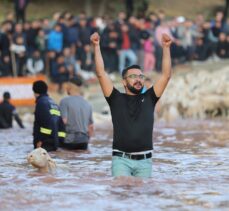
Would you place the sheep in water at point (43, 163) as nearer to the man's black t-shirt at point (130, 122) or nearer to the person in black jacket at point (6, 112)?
the man's black t-shirt at point (130, 122)

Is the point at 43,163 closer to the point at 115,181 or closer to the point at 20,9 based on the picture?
the point at 115,181

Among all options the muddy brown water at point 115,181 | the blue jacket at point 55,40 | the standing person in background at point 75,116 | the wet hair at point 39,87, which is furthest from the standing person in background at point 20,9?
the wet hair at point 39,87

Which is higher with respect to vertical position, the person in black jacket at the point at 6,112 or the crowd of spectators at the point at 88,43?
the crowd of spectators at the point at 88,43

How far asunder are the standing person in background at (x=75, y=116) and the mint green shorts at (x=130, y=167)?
16.7 ft

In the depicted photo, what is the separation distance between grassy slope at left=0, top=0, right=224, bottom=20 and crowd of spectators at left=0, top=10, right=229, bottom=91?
8.00 m

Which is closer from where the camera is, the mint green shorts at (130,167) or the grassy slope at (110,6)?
the mint green shorts at (130,167)

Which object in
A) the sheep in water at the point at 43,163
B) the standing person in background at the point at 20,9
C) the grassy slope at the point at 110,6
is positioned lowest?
the sheep in water at the point at 43,163

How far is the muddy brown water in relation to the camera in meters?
8.77

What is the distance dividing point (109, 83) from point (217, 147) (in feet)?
21.2

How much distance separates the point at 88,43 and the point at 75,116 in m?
13.3

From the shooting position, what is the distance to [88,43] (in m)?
28.1

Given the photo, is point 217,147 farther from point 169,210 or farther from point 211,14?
point 211,14

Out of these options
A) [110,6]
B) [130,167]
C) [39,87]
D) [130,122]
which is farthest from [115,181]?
[110,6]

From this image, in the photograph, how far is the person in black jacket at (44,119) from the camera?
1407 cm
